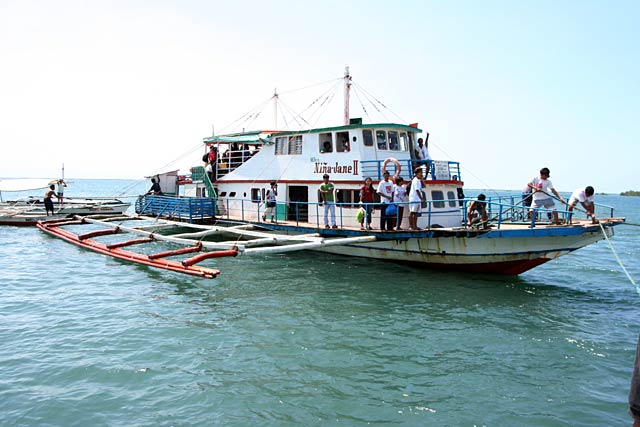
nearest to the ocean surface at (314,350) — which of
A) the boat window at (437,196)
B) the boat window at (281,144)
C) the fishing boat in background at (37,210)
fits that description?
the boat window at (437,196)

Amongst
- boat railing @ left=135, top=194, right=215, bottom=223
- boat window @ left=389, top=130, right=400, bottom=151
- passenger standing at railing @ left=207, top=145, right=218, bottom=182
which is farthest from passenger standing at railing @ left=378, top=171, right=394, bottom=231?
passenger standing at railing @ left=207, top=145, right=218, bottom=182

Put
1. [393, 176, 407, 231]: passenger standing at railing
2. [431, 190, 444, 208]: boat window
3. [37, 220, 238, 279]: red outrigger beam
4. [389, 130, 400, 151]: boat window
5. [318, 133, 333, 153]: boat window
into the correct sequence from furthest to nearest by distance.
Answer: [318, 133, 333, 153]: boat window → [389, 130, 400, 151]: boat window → [431, 190, 444, 208]: boat window → [393, 176, 407, 231]: passenger standing at railing → [37, 220, 238, 279]: red outrigger beam

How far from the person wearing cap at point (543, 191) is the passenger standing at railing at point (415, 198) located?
329 cm

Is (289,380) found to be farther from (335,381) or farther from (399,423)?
(399,423)

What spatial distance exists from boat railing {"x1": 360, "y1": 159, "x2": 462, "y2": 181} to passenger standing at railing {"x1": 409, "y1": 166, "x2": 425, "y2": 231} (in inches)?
69.6

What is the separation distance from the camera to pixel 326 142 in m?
18.2

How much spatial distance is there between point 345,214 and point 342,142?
108 inches

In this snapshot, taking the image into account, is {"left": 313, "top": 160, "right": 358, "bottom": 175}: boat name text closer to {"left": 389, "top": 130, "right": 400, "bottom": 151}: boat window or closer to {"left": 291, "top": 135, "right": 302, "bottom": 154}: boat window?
{"left": 291, "top": 135, "right": 302, "bottom": 154}: boat window

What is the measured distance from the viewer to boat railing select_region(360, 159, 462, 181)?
53.5 feet

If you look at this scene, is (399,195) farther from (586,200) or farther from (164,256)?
(164,256)

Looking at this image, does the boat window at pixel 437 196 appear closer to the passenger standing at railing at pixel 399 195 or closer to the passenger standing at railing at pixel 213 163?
the passenger standing at railing at pixel 399 195

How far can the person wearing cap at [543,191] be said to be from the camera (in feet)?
45.6

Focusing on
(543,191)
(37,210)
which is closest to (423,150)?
(543,191)

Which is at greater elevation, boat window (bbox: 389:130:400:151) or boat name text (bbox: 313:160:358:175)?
boat window (bbox: 389:130:400:151)
